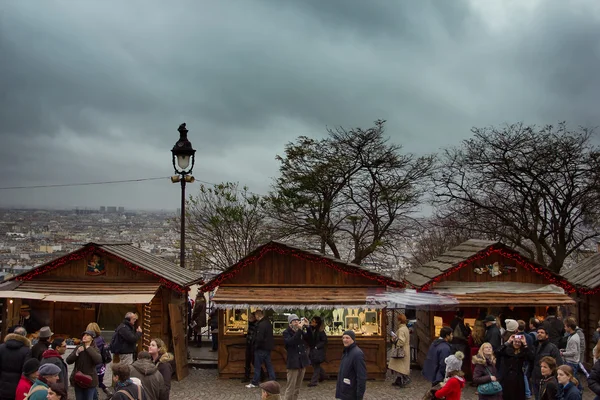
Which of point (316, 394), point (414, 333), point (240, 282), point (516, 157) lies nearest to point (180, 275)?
point (240, 282)

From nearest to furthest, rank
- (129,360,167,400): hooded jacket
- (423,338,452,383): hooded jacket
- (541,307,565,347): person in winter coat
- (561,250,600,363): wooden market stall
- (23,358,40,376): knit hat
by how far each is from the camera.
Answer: (129,360,167,400): hooded jacket, (23,358,40,376): knit hat, (423,338,452,383): hooded jacket, (541,307,565,347): person in winter coat, (561,250,600,363): wooden market stall

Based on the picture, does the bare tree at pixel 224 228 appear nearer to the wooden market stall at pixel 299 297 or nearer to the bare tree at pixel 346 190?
the bare tree at pixel 346 190

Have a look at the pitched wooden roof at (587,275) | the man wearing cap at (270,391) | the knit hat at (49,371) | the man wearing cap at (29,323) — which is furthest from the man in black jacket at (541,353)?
the man wearing cap at (29,323)

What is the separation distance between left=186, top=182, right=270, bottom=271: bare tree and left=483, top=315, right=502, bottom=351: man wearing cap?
1582 centimetres

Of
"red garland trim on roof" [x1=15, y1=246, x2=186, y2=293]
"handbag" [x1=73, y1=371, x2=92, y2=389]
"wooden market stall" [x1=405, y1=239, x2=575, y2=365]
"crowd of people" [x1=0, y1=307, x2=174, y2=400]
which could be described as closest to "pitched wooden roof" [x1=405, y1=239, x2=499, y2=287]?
"wooden market stall" [x1=405, y1=239, x2=575, y2=365]

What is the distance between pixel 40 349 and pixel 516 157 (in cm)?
2074

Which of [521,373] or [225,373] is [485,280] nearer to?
[521,373]

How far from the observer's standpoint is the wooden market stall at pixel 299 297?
45.5 ft

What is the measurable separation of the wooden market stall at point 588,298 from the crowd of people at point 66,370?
11104 mm

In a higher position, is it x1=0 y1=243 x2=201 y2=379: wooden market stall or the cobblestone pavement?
x1=0 y1=243 x2=201 y2=379: wooden market stall

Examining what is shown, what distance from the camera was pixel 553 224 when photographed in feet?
77.2

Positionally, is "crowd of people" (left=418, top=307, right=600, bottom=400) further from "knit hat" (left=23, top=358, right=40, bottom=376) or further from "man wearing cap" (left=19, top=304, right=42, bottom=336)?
"man wearing cap" (left=19, top=304, right=42, bottom=336)

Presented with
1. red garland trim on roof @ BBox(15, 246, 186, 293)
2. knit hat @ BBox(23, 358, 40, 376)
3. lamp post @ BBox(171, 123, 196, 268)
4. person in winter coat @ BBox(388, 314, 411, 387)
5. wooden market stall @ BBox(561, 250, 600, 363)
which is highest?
lamp post @ BBox(171, 123, 196, 268)

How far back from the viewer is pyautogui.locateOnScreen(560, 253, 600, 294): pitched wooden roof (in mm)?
14297
